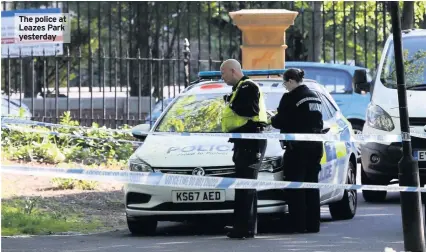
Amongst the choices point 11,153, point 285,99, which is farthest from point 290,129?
point 11,153

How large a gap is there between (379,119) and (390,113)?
17cm

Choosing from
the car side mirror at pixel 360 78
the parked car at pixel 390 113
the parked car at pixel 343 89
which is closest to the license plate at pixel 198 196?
the parked car at pixel 390 113

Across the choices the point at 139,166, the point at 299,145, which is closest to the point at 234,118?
the point at 299,145

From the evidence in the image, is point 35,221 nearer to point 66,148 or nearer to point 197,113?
point 197,113

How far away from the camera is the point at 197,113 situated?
1159 cm

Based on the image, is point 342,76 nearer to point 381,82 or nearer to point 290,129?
point 381,82

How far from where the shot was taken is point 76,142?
16.7 meters

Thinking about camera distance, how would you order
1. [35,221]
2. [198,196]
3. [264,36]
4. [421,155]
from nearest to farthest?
[198,196]
[35,221]
[421,155]
[264,36]

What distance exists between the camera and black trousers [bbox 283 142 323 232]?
416 inches

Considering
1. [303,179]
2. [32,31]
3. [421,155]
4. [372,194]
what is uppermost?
[32,31]

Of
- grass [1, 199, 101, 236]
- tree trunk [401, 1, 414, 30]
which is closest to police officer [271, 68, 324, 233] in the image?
grass [1, 199, 101, 236]

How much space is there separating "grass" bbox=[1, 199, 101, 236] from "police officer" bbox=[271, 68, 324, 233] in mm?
2111

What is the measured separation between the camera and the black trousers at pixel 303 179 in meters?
10.6

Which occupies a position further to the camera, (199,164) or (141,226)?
(141,226)
